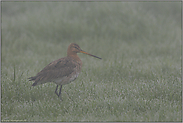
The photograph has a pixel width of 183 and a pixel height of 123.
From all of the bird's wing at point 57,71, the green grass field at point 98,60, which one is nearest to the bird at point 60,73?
the bird's wing at point 57,71

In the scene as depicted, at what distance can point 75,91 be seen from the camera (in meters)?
8.24

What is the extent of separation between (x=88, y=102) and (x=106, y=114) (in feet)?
2.54

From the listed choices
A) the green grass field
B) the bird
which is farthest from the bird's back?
the green grass field

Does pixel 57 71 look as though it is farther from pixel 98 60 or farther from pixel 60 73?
pixel 98 60

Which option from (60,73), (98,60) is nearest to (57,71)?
(60,73)

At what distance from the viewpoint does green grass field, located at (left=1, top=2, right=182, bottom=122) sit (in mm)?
6977

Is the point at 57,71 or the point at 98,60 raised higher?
the point at 98,60

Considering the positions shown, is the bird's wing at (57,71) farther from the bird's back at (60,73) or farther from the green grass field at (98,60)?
the green grass field at (98,60)

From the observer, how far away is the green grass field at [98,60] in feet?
22.9

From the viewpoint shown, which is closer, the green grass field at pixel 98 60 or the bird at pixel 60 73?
the green grass field at pixel 98 60

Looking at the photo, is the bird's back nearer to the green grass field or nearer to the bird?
the bird

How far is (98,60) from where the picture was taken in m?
12.4

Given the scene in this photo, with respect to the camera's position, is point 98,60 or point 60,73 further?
point 98,60

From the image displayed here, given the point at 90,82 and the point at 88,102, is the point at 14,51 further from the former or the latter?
the point at 88,102
